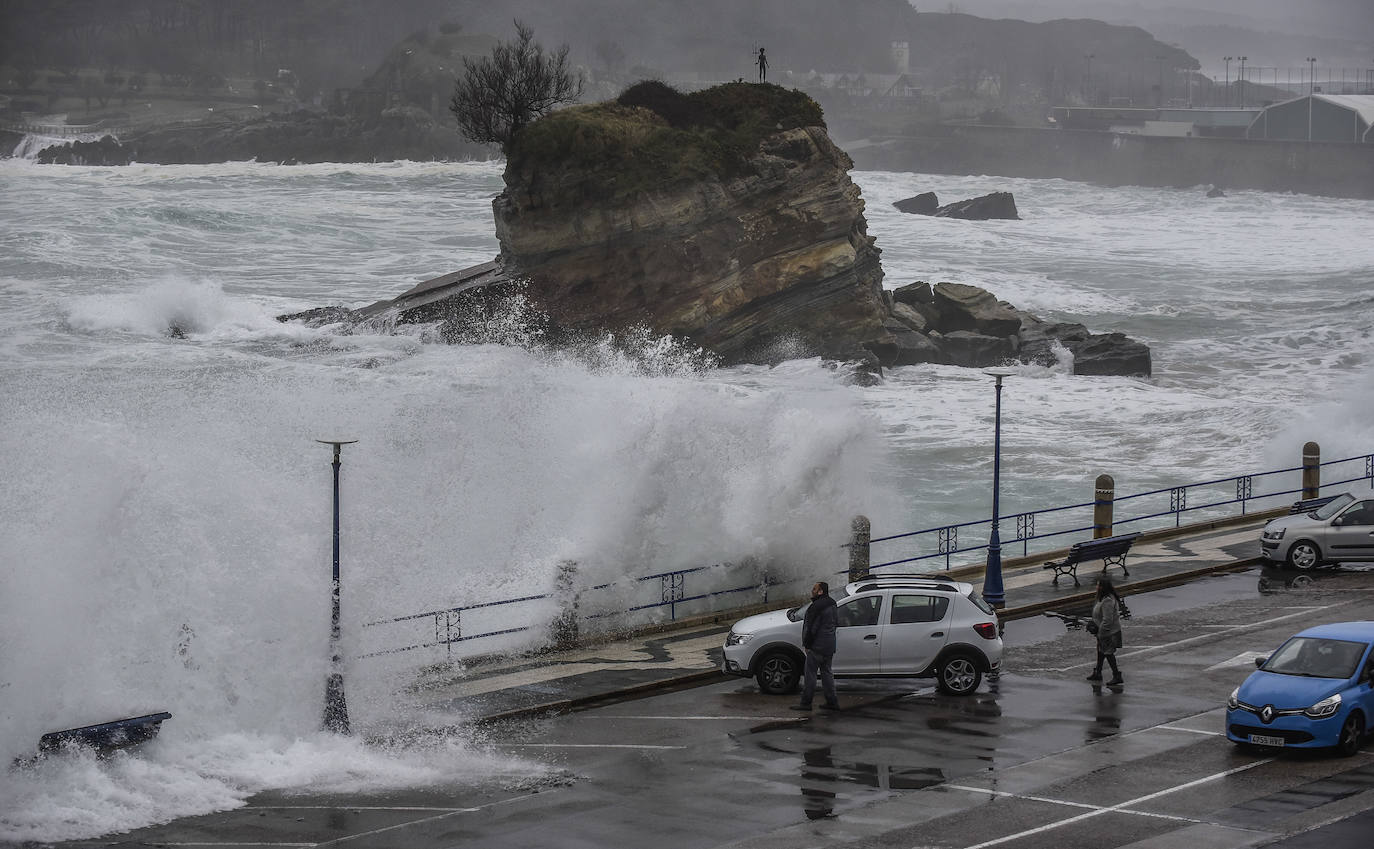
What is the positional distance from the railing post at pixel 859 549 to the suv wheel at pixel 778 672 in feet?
17.6

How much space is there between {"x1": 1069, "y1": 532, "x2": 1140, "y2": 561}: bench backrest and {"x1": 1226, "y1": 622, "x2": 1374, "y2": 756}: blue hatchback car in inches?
377

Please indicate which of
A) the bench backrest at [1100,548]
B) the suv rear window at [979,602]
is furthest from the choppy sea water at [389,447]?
the suv rear window at [979,602]

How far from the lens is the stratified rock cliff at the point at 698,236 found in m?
56.9

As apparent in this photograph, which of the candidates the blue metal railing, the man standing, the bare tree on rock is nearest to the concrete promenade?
the blue metal railing

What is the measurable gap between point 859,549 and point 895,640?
5.72 metres

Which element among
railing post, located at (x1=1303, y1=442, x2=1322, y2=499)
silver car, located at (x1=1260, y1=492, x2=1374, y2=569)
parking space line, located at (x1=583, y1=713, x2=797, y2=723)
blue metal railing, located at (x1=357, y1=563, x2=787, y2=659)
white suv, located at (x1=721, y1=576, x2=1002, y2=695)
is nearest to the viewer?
parking space line, located at (x1=583, y1=713, x2=797, y2=723)

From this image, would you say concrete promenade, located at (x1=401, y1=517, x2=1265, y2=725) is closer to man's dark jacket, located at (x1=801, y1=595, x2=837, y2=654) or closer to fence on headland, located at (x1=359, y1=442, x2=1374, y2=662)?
fence on headland, located at (x1=359, y1=442, x2=1374, y2=662)

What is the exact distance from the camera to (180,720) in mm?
17328

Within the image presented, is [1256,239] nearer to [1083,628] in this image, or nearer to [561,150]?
[561,150]

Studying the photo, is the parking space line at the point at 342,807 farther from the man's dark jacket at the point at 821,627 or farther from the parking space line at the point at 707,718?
the man's dark jacket at the point at 821,627

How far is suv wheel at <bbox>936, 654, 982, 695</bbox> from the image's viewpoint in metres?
19.2

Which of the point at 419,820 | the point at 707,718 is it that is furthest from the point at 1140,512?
the point at 419,820

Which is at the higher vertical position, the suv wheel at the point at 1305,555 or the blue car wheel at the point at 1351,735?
the blue car wheel at the point at 1351,735

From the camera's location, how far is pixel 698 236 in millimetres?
57000
